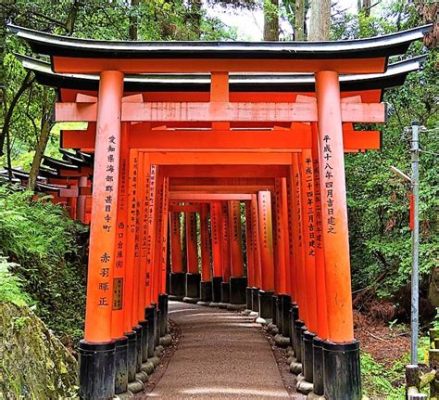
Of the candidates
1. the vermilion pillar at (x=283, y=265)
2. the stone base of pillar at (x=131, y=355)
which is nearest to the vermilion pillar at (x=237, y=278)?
the vermilion pillar at (x=283, y=265)

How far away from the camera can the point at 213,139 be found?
7250 millimetres

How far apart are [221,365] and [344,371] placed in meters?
3.50

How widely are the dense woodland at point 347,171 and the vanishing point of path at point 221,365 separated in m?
1.57

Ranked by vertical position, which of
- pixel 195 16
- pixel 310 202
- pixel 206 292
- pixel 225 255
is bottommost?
pixel 206 292

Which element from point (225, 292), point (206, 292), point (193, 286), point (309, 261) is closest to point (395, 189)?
point (309, 261)

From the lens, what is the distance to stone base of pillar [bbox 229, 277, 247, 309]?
57.4ft

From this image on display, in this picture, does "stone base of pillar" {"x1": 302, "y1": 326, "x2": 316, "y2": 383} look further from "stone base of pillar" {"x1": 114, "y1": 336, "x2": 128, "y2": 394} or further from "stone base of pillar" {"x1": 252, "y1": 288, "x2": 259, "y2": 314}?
"stone base of pillar" {"x1": 252, "y1": 288, "x2": 259, "y2": 314}

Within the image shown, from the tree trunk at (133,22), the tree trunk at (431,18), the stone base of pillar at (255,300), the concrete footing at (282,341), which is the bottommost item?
the concrete footing at (282,341)

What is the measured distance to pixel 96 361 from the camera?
18.5 ft

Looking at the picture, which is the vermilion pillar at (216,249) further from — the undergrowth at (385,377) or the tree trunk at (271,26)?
the undergrowth at (385,377)

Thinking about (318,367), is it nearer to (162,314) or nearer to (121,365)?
(121,365)

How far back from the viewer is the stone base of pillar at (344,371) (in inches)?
223

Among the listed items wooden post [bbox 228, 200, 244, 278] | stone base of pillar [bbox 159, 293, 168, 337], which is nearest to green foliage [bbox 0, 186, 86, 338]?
stone base of pillar [bbox 159, 293, 168, 337]

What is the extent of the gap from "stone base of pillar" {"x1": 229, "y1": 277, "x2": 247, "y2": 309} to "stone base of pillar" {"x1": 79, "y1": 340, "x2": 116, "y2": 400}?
11.9 m
